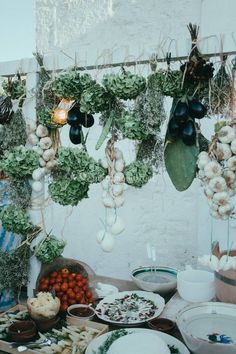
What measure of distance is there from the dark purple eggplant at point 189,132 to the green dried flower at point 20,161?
81 centimetres

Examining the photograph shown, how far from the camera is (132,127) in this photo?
1725 mm

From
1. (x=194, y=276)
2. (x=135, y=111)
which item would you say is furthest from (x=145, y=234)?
(x=135, y=111)

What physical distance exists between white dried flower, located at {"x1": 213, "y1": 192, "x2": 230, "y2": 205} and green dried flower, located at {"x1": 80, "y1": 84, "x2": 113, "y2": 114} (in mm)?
686

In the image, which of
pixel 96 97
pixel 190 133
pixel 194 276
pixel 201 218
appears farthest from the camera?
pixel 201 218

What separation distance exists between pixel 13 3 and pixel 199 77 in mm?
4375

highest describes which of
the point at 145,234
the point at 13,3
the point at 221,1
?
the point at 13,3

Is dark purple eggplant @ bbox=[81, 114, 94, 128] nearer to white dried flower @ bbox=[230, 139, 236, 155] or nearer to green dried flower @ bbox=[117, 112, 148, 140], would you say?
green dried flower @ bbox=[117, 112, 148, 140]

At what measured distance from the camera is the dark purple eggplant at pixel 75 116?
1908mm

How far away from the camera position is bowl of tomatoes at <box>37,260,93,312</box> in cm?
213

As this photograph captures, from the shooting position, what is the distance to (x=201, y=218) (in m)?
3.45

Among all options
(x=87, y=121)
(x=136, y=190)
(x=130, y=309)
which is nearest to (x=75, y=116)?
(x=87, y=121)

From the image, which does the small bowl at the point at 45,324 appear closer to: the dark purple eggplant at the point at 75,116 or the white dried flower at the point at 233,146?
the dark purple eggplant at the point at 75,116

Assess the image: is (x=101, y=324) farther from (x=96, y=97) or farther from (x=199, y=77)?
(x=199, y=77)

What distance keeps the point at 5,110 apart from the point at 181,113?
40.4 inches
